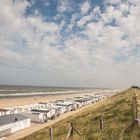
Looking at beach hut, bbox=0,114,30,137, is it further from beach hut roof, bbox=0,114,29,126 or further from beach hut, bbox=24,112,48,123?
beach hut, bbox=24,112,48,123

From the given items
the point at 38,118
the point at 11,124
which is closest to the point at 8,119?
the point at 11,124

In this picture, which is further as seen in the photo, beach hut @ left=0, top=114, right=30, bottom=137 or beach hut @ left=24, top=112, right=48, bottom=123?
beach hut @ left=24, top=112, right=48, bottom=123

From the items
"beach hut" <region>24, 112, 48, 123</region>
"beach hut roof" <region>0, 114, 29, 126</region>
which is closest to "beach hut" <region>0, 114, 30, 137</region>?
"beach hut roof" <region>0, 114, 29, 126</region>

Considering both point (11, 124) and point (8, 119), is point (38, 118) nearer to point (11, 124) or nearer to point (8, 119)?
point (8, 119)

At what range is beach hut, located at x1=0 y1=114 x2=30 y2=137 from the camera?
1828 inches

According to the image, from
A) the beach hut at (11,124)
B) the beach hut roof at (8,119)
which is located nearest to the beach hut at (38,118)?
the beach hut at (11,124)

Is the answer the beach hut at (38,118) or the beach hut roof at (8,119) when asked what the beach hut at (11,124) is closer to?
the beach hut roof at (8,119)

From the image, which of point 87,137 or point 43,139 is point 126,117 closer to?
point 87,137

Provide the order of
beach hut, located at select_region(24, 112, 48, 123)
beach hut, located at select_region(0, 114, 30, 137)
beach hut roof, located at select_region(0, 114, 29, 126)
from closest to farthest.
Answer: beach hut, located at select_region(0, 114, 30, 137) → beach hut roof, located at select_region(0, 114, 29, 126) → beach hut, located at select_region(24, 112, 48, 123)

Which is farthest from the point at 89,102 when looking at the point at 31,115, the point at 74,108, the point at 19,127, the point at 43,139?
the point at 43,139

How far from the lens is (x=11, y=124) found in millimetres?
49062

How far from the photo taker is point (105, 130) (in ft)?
63.1

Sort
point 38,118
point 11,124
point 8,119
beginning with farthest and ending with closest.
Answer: point 38,118
point 8,119
point 11,124

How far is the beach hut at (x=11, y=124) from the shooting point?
46434mm
